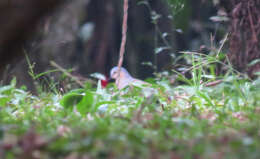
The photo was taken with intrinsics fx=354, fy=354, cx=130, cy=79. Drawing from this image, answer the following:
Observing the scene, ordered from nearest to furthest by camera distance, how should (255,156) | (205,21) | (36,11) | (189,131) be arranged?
(255,156) → (36,11) → (189,131) → (205,21)

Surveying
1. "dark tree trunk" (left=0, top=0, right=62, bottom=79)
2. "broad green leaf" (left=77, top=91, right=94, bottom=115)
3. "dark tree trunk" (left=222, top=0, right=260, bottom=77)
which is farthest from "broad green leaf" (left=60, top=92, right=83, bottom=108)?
"dark tree trunk" (left=222, top=0, right=260, bottom=77)

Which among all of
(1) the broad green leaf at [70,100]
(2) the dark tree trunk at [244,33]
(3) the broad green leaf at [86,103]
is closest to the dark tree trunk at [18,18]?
(3) the broad green leaf at [86,103]

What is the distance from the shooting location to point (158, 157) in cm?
144

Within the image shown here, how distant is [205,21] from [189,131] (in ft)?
27.7

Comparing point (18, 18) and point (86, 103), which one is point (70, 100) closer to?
point (86, 103)

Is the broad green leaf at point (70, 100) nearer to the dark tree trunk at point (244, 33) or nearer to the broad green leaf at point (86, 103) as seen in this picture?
the broad green leaf at point (86, 103)

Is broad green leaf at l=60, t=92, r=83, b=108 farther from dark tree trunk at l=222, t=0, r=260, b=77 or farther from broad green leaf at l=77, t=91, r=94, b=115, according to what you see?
dark tree trunk at l=222, t=0, r=260, b=77

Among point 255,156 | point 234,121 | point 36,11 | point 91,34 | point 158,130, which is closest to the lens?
point 255,156

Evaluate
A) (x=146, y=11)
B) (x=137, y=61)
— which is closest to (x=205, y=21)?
(x=146, y=11)

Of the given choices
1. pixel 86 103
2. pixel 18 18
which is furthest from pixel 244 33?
pixel 18 18

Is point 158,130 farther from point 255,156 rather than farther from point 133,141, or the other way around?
point 255,156

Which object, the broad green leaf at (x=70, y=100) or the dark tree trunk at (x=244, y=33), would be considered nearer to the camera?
the broad green leaf at (x=70, y=100)

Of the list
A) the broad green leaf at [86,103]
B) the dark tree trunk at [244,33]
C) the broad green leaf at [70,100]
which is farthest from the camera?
the dark tree trunk at [244,33]

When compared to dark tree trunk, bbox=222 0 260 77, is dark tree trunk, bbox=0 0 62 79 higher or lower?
higher
